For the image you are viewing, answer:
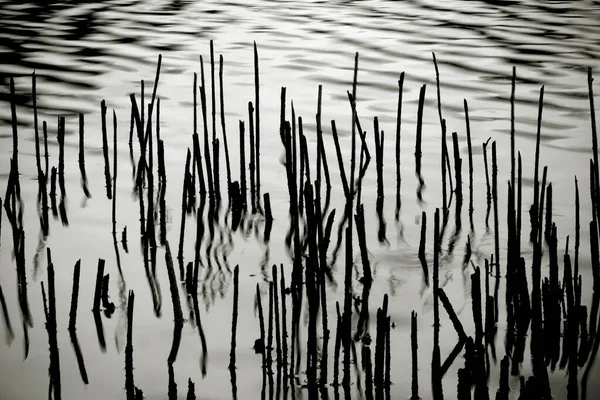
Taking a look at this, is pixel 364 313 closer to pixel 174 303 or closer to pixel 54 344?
pixel 174 303

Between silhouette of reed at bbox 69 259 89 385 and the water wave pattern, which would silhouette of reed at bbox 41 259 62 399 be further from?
the water wave pattern

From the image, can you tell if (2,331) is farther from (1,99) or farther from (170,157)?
(1,99)

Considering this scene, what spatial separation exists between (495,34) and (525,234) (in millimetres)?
5248

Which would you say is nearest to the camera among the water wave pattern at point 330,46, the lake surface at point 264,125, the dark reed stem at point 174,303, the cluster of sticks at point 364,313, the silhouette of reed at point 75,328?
the cluster of sticks at point 364,313

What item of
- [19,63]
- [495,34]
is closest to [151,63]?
[19,63]

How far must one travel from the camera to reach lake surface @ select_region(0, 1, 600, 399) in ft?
10.6

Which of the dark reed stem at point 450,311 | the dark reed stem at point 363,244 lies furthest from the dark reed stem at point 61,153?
the dark reed stem at point 450,311

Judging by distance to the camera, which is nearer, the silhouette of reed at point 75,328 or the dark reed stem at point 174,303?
the silhouette of reed at point 75,328

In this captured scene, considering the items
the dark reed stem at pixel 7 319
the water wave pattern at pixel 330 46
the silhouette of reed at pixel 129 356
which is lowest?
the dark reed stem at pixel 7 319

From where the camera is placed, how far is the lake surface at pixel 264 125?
324cm

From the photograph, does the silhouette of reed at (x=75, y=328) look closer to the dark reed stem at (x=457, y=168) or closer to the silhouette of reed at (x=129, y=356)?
the silhouette of reed at (x=129, y=356)

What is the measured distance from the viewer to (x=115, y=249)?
13.3ft

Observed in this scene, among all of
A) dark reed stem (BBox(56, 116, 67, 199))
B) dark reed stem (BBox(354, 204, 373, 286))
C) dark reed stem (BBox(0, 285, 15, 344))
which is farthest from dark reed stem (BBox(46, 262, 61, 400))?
dark reed stem (BBox(56, 116, 67, 199))

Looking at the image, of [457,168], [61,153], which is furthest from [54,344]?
[457,168]
